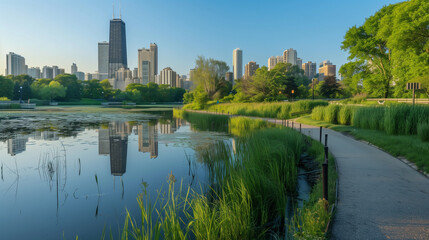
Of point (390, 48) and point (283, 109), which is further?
point (390, 48)

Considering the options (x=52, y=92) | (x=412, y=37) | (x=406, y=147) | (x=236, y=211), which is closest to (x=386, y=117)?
(x=406, y=147)

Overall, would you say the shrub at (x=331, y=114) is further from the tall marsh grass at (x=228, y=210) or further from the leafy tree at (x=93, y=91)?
the leafy tree at (x=93, y=91)

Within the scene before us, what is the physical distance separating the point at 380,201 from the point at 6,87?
330 ft

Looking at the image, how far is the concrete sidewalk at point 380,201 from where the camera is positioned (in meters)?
3.73

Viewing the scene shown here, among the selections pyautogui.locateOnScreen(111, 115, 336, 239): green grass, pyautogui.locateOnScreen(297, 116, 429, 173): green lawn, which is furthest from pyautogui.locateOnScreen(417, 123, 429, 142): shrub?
pyautogui.locateOnScreen(111, 115, 336, 239): green grass

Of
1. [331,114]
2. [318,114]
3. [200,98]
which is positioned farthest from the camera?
[200,98]

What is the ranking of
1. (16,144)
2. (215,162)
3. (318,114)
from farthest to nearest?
(318,114) < (16,144) < (215,162)

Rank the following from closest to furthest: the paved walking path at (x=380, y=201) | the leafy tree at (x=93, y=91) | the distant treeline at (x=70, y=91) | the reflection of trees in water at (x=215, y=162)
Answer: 1. the paved walking path at (x=380, y=201)
2. the reflection of trees in water at (x=215, y=162)
3. the distant treeline at (x=70, y=91)
4. the leafy tree at (x=93, y=91)

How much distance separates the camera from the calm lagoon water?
5309mm

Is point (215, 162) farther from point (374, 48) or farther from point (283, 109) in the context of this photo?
point (374, 48)

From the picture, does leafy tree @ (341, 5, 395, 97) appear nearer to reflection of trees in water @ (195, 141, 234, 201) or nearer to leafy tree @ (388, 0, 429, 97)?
leafy tree @ (388, 0, 429, 97)

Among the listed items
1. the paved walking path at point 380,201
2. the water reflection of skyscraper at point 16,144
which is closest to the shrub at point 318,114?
the paved walking path at point 380,201

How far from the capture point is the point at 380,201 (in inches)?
186

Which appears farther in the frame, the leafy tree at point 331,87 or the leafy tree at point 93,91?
the leafy tree at point 93,91
